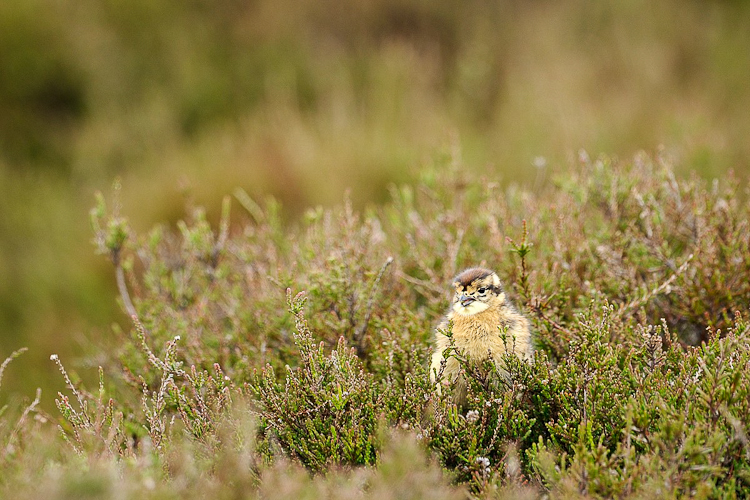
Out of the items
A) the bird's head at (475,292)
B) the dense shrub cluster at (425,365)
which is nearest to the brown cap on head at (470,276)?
the bird's head at (475,292)

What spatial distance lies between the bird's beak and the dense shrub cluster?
250 mm

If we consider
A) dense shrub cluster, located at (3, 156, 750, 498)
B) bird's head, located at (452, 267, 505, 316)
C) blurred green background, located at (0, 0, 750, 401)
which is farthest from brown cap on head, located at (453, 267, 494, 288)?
blurred green background, located at (0, 0, 750, 401)

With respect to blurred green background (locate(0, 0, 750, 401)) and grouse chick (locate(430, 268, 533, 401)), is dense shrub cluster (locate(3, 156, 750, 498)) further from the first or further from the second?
blurred green background (locate(0, 0, 750, 401))

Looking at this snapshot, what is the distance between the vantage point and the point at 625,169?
176 inches

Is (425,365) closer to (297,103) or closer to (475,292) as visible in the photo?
(475,292)

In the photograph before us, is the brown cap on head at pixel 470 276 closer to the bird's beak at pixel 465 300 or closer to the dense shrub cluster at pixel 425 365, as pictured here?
the bird's beak at pixel 465 300

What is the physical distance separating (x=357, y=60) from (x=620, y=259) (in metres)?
6.62

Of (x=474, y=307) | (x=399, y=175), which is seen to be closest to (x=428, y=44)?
(x=399, y=175)

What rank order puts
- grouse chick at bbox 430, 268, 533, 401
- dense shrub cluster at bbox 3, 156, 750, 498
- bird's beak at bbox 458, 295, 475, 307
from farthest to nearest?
bird's beak at bbox 458, 295, 475, 307 < grouse chick at bbox 430, 268, 533, 401 < dense shrub cluster at bbox 3, 156, 750, 498

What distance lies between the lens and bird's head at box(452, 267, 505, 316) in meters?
3.14

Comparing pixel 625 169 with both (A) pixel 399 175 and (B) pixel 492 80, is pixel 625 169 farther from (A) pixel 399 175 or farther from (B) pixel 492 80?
(B) pixel 492 80

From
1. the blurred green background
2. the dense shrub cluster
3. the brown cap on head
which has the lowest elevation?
the dense shrub cluster

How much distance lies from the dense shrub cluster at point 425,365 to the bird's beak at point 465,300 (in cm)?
25

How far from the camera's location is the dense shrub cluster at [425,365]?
2.22 metres
